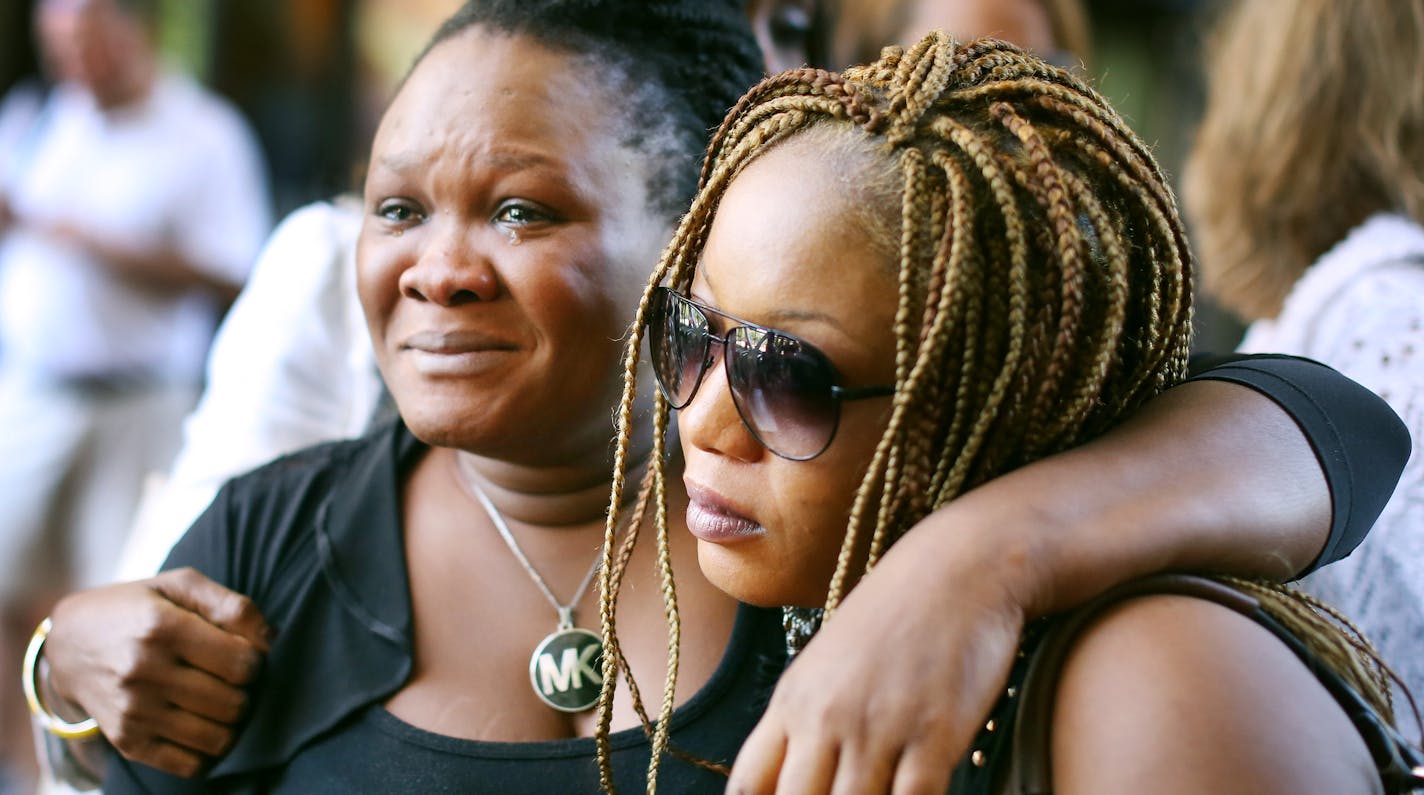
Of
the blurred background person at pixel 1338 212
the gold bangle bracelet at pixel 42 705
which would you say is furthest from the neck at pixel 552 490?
the blurred background person at pixel 1338 212

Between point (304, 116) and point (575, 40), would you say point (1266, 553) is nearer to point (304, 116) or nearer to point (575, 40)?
point (575, 40)

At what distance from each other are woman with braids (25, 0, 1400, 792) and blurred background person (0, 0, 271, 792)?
9.21 ft

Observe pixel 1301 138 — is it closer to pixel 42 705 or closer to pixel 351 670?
pixel 351 670

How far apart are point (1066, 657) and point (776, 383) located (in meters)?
0.38

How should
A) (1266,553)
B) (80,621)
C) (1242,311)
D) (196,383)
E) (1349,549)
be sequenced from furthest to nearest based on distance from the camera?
(196,383)
(1242,311)
(80,621)
(1349,549)
(1266,553)

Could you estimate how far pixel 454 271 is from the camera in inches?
63.6

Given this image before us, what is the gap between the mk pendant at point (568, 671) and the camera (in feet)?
5.41

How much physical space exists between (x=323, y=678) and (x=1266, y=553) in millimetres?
1185

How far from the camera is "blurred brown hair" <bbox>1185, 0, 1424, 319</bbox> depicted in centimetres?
237

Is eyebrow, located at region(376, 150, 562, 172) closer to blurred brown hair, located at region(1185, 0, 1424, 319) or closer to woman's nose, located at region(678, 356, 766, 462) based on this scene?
woman's nose, located at region(678, 356, 766, 462)

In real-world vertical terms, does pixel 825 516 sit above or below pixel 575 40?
below

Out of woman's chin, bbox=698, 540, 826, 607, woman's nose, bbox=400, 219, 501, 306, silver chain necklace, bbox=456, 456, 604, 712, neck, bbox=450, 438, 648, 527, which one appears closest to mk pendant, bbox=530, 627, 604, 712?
silver chain necklace, bbox=456, 456, 604, 712

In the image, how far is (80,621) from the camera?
5.82 feet

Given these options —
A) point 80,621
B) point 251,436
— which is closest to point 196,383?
point 251,436
